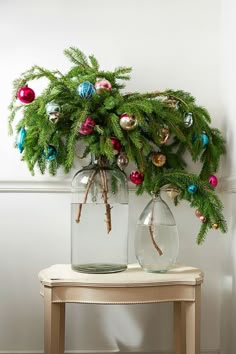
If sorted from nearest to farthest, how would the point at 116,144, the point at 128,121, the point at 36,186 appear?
1. the point at 128,121
2. the point at 116,144
3. the point at 36,186

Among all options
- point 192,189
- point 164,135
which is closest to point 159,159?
point 164,135

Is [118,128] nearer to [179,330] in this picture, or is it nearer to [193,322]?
[193,322]

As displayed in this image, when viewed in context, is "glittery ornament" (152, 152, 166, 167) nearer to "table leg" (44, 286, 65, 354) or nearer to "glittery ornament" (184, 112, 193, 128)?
"glittery ornament" (184, 112, 193, 128)

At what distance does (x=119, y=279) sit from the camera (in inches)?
75.5

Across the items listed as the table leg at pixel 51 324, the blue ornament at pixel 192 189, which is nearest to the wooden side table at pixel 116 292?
the table leg at pixel 51 324

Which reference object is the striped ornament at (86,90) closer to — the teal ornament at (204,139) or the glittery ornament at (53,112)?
the glittery ornament at (53,112)

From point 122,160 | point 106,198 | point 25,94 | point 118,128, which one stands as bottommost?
point 106,198

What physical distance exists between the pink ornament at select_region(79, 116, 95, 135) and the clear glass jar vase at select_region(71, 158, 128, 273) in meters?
0.14

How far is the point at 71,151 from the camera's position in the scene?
206cm

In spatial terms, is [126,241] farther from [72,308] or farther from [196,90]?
[196,90]

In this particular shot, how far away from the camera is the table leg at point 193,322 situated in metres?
1.94

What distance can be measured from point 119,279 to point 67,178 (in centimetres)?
61

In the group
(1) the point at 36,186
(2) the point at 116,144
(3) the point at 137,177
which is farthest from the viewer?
(1) the point at 36,186

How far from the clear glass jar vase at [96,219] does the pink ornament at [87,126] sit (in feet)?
0.46
